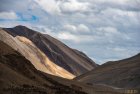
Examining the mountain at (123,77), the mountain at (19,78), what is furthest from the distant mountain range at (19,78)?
the mountain at (123,77)

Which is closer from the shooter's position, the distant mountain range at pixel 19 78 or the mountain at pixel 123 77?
the distant mountain range at pixel 19 78

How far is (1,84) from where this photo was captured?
73312mm

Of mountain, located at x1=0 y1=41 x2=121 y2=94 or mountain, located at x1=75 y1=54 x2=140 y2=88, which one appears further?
mountain, located at x1=75 y1=54 x2=140 y2=88

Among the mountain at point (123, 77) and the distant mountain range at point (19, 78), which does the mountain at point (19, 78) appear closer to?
the distant mountain range at point (19, 78)

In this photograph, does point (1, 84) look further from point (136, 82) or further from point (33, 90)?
point (136, 82)

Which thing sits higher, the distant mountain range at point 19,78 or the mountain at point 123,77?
the mountain at point 123,77

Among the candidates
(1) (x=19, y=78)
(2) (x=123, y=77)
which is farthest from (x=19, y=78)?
(2) (x=123, y=77)

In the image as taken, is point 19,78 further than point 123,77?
No

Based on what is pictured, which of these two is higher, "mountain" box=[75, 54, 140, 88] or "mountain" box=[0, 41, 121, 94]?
"mountain" box=[75, 54, 140, 88]

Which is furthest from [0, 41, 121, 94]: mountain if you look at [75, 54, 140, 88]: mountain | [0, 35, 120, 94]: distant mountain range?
[75, 54, 140, 88]: mountain

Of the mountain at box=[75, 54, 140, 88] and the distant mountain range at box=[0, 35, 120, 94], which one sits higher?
the mountain at box=[75, 54, 140, 88]

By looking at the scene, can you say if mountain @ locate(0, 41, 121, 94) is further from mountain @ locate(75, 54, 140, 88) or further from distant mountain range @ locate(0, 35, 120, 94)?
mountain @ locate(75, 54, 140, 88)

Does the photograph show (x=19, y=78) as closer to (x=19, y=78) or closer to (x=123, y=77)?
(x=19, y=78)

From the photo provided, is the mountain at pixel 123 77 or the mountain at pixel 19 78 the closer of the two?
the mountain at pixel 19 78
